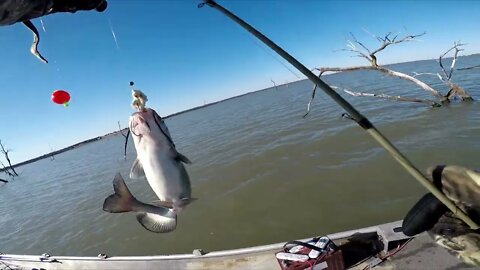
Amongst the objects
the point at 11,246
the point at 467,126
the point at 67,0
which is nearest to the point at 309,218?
the point at 67,0

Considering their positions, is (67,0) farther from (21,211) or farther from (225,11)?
(21,211)

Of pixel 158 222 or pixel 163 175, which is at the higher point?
pixel 163 175

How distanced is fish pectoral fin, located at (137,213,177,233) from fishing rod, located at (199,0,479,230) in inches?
91.6

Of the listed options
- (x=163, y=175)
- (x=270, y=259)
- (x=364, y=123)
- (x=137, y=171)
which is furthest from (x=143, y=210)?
(x=270, y=259)

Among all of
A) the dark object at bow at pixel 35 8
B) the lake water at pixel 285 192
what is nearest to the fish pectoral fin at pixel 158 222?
A: the dark object at bow at pixel 35 8

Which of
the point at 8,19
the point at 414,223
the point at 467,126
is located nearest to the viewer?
the point at 8,19

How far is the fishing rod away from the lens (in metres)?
2.11

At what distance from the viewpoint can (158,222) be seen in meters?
3.55

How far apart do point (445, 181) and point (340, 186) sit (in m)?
8.48

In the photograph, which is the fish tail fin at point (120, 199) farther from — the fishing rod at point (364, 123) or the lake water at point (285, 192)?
the lake water at point (285, 192)

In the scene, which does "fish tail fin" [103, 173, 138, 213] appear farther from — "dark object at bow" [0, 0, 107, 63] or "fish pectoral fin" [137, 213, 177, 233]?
"dark object at bow" [0, 0, 107, 63]

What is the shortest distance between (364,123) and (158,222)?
2.62 metres

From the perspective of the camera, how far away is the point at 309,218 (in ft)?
29.0

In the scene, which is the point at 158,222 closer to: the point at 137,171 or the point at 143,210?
the point at 143,210
